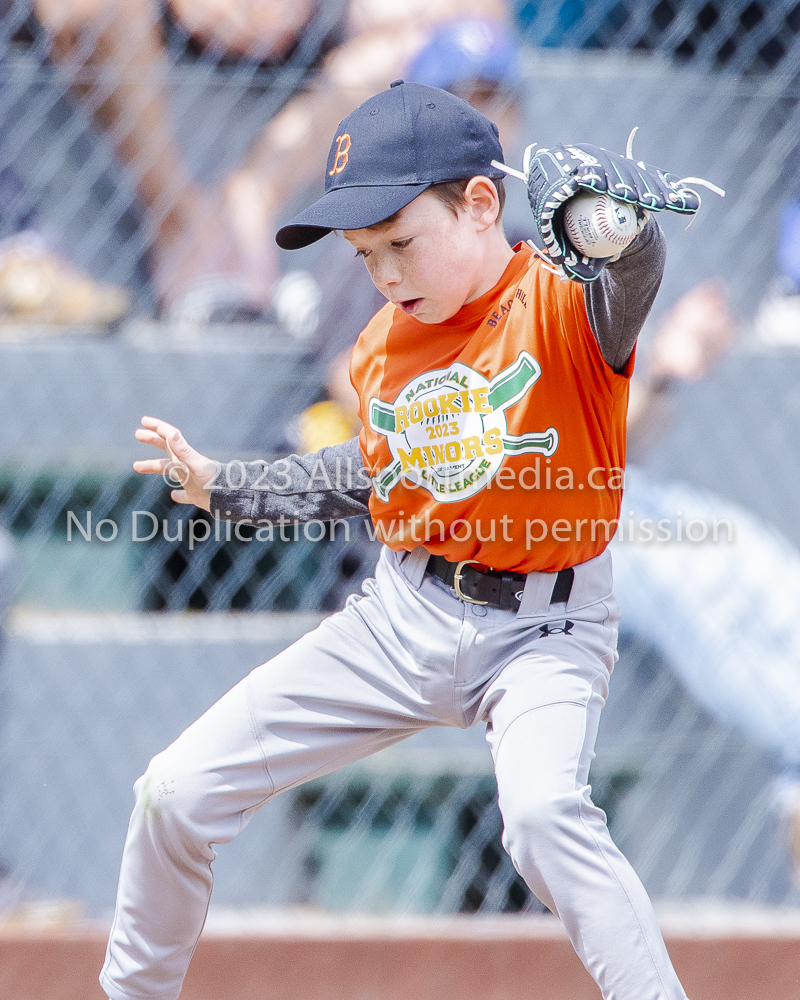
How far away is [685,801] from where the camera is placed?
2445mm

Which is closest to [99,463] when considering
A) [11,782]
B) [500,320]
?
[11,782]

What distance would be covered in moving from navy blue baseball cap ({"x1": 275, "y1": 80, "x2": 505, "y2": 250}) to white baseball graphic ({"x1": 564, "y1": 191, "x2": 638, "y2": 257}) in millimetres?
241

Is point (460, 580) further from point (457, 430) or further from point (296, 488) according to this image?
point (296, 488)

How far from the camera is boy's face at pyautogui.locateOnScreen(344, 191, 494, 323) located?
1379 mm

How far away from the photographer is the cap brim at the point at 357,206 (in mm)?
1341

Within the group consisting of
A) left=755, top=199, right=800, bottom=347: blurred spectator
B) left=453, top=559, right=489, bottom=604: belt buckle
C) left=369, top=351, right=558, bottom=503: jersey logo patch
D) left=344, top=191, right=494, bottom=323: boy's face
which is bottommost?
left=453, top=559, right=489, bottom=604: belt buckle

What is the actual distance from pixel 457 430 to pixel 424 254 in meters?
0.23

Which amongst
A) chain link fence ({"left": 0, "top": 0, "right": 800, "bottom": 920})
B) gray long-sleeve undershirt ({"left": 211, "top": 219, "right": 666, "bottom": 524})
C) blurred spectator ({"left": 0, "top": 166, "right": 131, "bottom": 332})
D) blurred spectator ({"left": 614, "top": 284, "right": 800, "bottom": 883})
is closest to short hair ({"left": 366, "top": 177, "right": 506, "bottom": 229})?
gray long-sleeve undershirt ({"left": 211, "top": 219, "right": 666, "bottom": 524})

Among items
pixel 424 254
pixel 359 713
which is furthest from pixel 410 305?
pixel 359 713

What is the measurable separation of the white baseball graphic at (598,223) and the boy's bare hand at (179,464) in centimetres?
64

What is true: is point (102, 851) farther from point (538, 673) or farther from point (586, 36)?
point (586, 36)

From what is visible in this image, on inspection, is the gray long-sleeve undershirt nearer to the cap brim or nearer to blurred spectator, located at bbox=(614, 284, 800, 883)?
the cap brim

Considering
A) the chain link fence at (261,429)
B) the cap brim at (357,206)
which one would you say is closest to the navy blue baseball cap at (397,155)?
the cap brim at (357,206)

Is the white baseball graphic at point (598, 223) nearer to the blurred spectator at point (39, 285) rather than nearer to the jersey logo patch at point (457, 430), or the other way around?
the jersey logo patch at point (457, 430)
